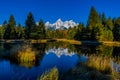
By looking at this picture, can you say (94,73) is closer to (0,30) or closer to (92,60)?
(92,60)

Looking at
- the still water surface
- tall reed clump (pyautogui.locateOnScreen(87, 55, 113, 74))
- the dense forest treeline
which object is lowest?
the still water surface

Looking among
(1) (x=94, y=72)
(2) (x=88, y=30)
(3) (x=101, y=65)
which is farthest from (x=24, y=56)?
(2) (x=88, y=30)

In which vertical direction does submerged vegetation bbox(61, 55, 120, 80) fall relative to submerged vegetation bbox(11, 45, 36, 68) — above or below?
below

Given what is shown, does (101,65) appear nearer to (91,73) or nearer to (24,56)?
(91,73)

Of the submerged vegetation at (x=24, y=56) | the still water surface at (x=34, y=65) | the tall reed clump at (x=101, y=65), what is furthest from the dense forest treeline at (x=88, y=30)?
the tall reed clump at (x=101, y=65)

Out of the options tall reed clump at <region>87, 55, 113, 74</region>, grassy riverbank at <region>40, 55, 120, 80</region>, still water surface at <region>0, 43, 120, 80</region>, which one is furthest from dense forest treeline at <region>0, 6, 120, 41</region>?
grassy riverbank at <region>40, 55, 120, 80</region>

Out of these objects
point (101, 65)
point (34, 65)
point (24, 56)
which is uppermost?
point (24, 56)

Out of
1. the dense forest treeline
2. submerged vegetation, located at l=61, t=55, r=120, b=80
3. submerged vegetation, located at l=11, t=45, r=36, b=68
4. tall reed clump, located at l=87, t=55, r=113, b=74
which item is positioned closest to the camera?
submerged vegetation, located at l=61, t=55, r=120, b=80

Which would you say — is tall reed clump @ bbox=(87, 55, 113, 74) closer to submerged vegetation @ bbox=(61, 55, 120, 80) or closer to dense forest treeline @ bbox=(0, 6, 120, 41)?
submerged vegetation @ bbox=(61, 55, 120, 80)

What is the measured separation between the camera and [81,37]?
290 ft

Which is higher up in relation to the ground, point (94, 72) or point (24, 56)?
point (24, 56)

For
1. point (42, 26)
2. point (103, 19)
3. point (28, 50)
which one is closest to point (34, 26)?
point (42, 26)

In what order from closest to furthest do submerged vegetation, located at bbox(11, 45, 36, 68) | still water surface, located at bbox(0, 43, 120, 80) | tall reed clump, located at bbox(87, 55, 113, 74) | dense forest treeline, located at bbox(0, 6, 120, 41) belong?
tall reed clump, located at bbox(87, 55, 113, 74), still water surface, located at bbox(0, 43, 120, 80), submerged vegetation, located at bbox(11, 45, 36, 68), dense forest treeline, located at bbox(0, 6, 120, 41)

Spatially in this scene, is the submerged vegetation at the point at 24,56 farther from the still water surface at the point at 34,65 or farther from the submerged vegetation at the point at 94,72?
the submerged vegetation at the point at 94,72
